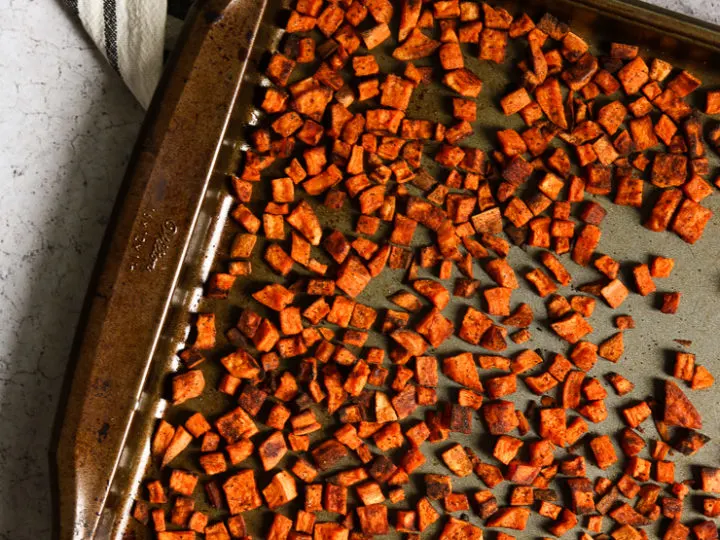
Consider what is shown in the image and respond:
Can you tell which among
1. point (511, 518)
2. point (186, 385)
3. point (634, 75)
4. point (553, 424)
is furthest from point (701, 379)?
point (186, 385)

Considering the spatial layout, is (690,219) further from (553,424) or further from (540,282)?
(553,424)

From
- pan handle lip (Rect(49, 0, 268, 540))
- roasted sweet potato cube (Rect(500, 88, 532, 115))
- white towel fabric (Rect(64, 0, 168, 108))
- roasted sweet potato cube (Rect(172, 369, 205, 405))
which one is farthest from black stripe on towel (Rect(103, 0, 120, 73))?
roasted sweet potato cube (Rect(500, 88, 532, 115))

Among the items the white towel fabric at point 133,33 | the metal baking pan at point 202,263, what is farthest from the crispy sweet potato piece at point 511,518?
the white towel fabric at point 133,33

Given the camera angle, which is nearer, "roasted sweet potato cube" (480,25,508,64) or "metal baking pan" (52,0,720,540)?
"metal baking pan" (52,0,720,540)

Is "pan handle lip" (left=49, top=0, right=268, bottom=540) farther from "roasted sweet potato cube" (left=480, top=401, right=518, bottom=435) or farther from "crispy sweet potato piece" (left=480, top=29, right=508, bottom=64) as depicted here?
"roasted sweet potato cube" (left=480, top=401, right=518, bottom=435)

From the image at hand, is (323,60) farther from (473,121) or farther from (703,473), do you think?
(703,473)

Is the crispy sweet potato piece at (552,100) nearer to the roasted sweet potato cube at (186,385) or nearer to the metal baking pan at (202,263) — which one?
the metal baking pan at (202,263)

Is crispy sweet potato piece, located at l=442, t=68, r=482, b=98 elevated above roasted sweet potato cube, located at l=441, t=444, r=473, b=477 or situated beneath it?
elevated above
